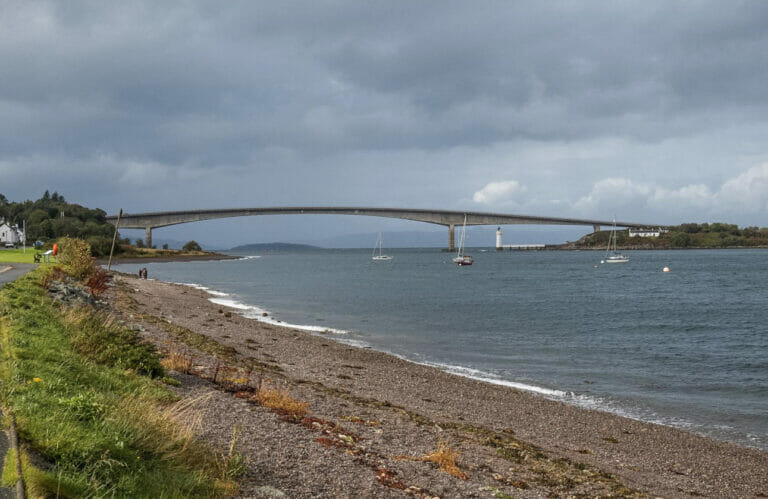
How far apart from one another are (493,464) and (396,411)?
3648 millimetres

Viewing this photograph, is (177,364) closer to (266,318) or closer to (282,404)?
(282,404)

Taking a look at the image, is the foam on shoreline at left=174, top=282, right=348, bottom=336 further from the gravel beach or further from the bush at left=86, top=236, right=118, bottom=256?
the bush at left=86, top=236, right=118, bottom=256

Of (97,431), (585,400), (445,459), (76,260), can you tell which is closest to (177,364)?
(97,431)

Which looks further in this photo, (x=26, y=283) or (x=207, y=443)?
(x=26, y=283)

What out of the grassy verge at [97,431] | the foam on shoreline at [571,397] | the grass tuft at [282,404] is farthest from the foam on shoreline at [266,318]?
the grassy verge at [97,431]

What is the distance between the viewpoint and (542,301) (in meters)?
49.1

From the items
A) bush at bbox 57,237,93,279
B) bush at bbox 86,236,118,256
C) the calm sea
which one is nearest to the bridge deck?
bush at bbox 86,236,118,256

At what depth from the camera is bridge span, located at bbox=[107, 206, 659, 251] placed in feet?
549

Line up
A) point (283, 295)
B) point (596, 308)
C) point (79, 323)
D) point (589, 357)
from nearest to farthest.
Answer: point (79, 323) < point (589, 357) < point (596, 308) < point (283, 295)

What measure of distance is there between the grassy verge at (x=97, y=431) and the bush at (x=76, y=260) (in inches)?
1001

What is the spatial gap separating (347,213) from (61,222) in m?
80.9

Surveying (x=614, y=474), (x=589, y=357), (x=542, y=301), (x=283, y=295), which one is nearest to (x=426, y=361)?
(x=589, y=357)

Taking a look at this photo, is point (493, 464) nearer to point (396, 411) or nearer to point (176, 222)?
point (396, 411)

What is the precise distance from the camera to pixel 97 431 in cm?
639
